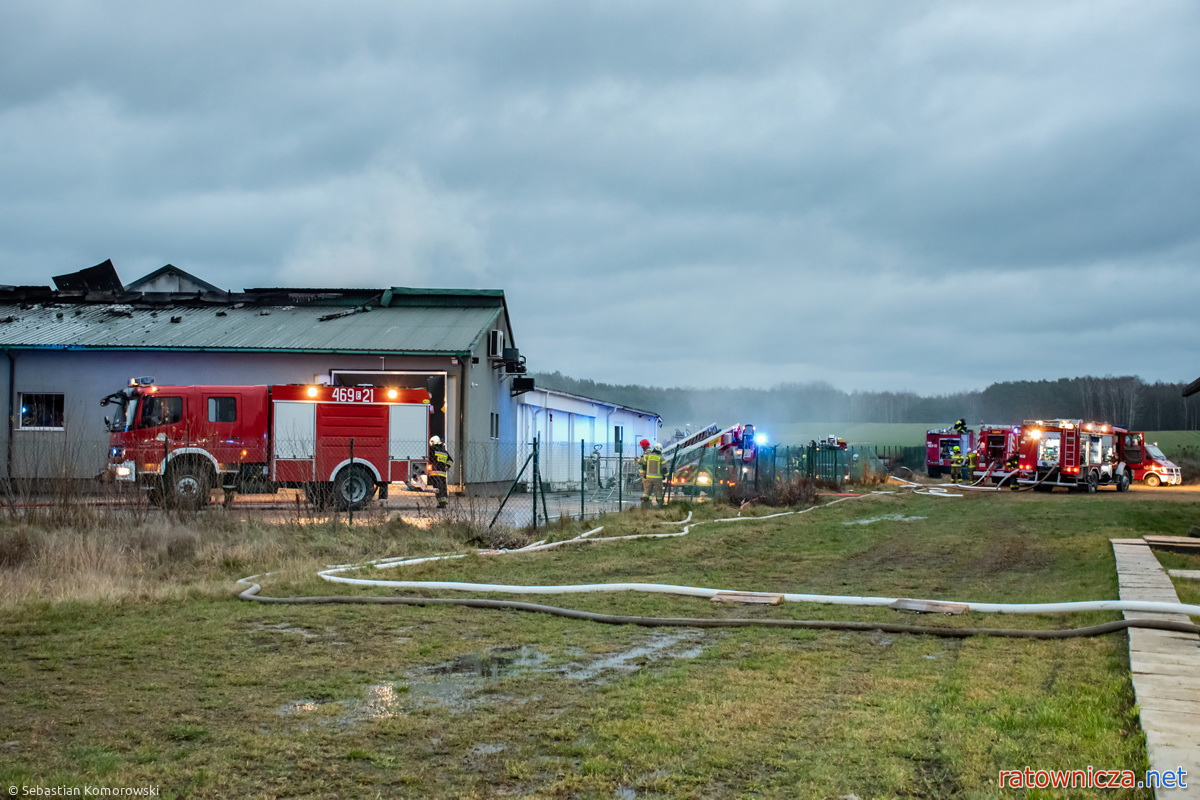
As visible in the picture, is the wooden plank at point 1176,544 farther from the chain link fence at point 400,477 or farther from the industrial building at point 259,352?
the industrial building at point 259,352

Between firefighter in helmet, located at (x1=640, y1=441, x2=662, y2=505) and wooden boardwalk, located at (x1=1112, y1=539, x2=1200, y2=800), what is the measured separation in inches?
579

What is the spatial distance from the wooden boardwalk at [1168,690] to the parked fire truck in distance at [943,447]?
39.0 metres

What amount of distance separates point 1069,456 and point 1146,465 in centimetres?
786

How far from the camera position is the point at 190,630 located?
24.6 ft

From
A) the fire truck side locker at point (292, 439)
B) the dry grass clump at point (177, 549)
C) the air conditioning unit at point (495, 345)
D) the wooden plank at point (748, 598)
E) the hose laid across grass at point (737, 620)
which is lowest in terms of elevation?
the wooden plank at point (748, 598)

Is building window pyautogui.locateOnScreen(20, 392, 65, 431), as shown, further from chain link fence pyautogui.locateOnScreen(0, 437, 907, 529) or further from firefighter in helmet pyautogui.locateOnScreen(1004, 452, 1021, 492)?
firefighter in helmet pyautogui.locateOnScreen(1004, 452, 1021, 492)

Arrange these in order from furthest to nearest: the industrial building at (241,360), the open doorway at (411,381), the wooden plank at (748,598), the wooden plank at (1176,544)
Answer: the open doorway at (411,381)
the industrial building at (241,360)
the wooden plank at (1176,544)
the wooden plank at (748,598)

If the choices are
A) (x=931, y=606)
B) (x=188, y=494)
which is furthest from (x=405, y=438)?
(x=931, y=606)

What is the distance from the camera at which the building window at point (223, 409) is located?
20891 millimetres

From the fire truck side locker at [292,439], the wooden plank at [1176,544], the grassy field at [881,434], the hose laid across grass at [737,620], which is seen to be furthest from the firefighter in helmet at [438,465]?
the grassy field at [881,434]

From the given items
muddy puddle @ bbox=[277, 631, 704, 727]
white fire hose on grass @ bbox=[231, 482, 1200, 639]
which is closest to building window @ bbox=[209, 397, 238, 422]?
white fire hose on grass @ bbox=[231, 482, 1200, 639]

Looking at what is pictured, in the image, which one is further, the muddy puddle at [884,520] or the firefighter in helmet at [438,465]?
the firefighter in helmet at [438,465]

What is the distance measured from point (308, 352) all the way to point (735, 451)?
41.3ft

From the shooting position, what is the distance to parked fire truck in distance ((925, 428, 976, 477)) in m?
46.2
